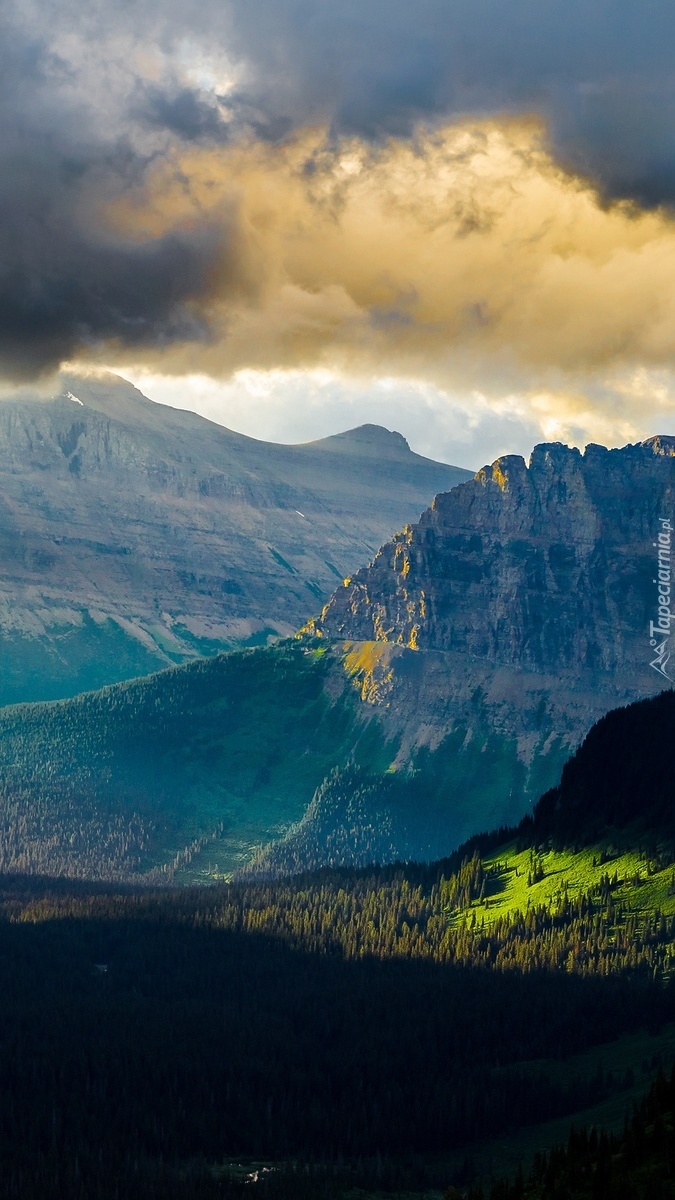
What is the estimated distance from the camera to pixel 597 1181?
198250 mm

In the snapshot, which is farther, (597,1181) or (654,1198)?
(597,1181)

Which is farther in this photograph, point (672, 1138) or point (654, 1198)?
point (672, 1138)

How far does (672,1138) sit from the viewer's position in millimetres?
199500

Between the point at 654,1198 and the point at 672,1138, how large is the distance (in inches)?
550

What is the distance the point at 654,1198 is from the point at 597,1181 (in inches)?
501

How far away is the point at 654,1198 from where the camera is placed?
186250 mm

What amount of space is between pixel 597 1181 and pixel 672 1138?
8.78 m
